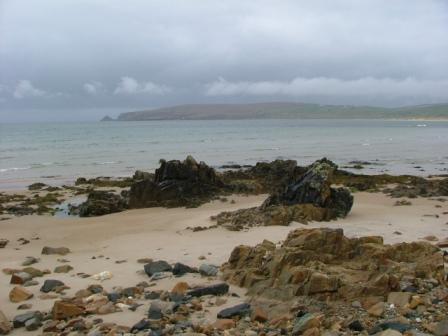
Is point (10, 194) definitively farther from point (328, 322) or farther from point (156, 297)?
point (328, 322)

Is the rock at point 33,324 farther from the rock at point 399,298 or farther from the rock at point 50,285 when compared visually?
the rock at point 399,298

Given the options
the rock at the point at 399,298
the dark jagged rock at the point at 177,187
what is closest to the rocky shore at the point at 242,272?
the rock at the point at 399,298

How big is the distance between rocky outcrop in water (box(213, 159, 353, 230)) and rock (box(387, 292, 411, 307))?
22.0 feet

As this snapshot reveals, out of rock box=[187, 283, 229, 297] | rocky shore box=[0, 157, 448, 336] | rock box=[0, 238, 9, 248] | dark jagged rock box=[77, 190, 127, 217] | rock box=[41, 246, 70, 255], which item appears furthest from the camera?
dark jagged rock box=[77, 190, 127, 217]

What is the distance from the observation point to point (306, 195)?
49.2 ft

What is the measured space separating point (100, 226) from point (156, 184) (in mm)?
4304

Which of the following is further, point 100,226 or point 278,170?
point 278,170

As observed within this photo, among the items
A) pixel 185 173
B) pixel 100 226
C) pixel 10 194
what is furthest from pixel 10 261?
pixel 10 194

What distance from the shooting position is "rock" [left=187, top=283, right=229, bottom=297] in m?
7.06

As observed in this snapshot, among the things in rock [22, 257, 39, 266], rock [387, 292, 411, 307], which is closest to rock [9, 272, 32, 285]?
rock [22, 257, 39, 266]

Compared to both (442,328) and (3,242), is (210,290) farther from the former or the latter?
(3,242)

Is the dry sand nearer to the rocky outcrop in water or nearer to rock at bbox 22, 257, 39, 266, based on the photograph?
rock at bbox 22, 257, 39, 266

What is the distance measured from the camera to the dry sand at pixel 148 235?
28.1ft

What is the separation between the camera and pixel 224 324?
228 inches
